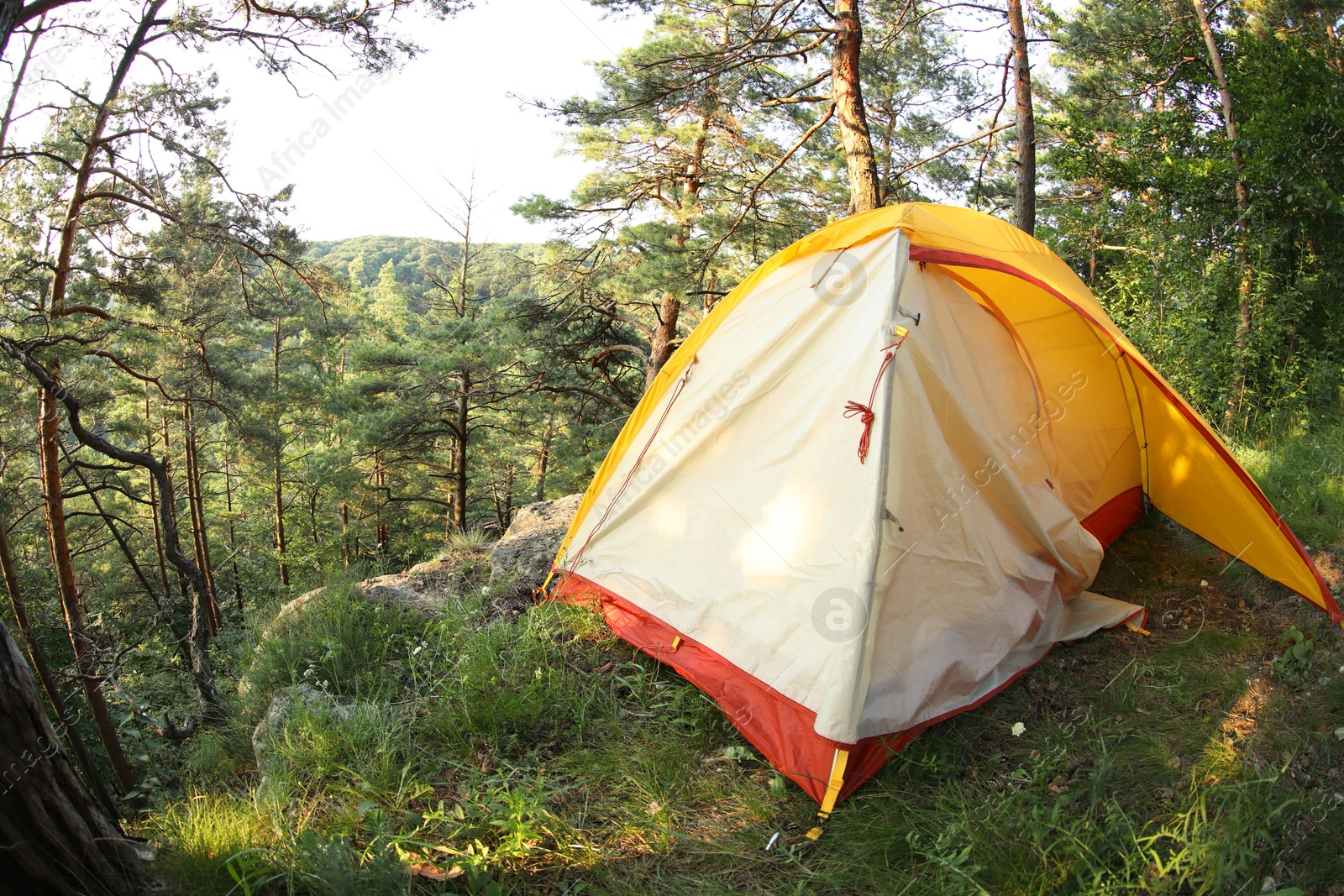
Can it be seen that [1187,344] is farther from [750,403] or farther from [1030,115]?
[750,403]

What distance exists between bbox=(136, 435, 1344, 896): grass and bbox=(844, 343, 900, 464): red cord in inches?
43.0

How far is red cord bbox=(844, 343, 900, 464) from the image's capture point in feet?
8.23

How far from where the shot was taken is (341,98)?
217 inches

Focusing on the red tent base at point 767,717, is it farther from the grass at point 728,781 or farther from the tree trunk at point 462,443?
the tree trunk at point 462,443

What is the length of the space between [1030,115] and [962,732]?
5.50 metres

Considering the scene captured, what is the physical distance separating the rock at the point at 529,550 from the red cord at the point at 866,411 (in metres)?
2.17

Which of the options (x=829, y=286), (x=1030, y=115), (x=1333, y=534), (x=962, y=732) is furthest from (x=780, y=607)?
(x=1030, y=115)

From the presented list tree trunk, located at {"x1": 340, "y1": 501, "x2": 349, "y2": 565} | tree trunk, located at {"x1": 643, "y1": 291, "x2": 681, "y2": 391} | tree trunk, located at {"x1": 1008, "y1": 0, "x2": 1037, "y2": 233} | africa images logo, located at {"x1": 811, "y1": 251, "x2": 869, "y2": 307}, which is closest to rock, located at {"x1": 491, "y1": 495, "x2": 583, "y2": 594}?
africa images logo, located at {"x1": 811, "y1": 251, "x2": 869, "y2": 307}

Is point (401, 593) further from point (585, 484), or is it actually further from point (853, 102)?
point (585, 484)

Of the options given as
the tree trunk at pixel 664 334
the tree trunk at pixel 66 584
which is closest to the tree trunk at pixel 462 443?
the tree trunk at pixel 664 334

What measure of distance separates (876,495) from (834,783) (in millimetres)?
981

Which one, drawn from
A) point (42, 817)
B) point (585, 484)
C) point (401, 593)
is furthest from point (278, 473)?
point (42, 817)

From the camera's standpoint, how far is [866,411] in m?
2.52

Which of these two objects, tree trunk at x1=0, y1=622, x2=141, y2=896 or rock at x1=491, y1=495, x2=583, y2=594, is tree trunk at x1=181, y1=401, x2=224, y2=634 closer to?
rock at x1=491, y1=495, x2=583, y2=594
